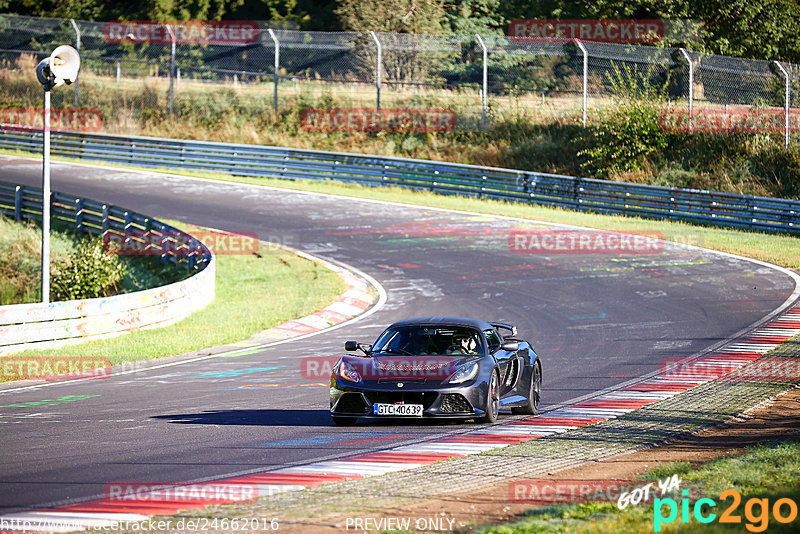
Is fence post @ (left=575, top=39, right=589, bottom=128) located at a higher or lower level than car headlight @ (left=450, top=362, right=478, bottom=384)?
higher

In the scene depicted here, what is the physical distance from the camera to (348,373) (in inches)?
442

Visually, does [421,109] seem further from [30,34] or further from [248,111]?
[30,34]

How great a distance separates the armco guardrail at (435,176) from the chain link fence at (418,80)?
3.35m

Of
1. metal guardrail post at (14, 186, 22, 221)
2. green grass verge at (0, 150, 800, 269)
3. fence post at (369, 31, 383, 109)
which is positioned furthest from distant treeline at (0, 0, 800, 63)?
metal guardrail post at (14, 186, 22, 221)

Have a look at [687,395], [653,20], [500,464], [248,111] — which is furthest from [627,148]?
[500,464]

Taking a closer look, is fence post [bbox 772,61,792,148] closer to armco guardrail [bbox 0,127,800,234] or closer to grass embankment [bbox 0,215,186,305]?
armco guardrail [bbox 0,127,800,234]

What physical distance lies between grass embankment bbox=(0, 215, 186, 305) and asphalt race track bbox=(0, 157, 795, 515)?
348 centimetres

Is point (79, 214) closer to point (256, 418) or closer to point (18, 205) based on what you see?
point (18, 205)

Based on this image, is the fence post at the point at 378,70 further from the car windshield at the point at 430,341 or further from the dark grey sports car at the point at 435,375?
the dark grey sports car at the point at 435,375

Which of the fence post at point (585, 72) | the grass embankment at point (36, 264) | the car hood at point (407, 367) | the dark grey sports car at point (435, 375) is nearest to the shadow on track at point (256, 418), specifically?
the dark grey sports car at point (435, 375)

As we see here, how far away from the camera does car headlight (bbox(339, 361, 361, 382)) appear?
11148 mm

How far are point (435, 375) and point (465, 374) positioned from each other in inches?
12.7

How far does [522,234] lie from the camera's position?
29.7 metres

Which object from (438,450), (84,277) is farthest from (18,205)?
(438,450)
